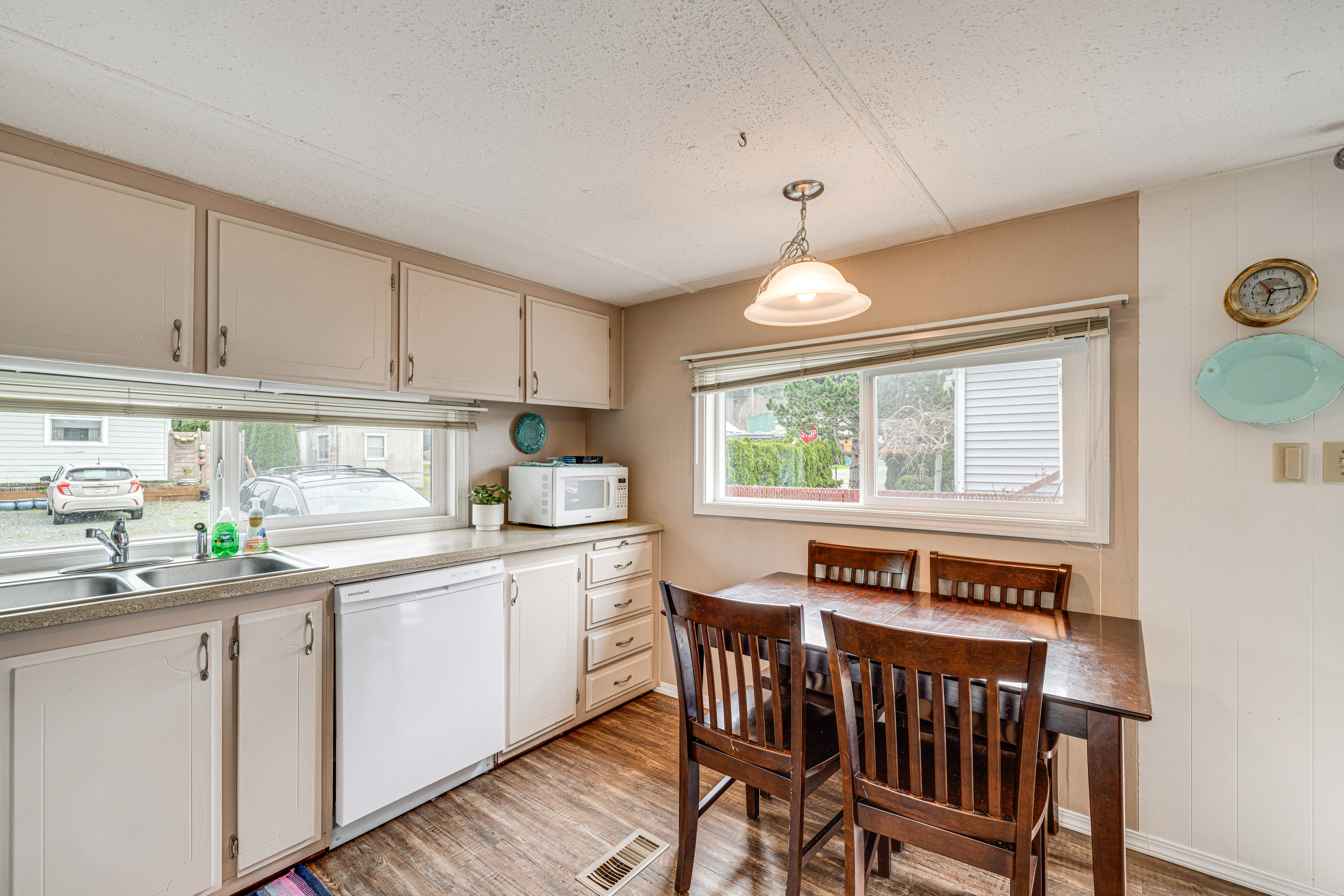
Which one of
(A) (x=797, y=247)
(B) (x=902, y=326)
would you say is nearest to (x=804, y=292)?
(A) (x=797, y=247)

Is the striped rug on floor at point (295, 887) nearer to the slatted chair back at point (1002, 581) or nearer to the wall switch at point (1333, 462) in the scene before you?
the slatted chair back at point (1002, 581)

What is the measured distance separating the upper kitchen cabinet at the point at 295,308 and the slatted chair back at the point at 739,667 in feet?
5.29

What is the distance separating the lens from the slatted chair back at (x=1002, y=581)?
6.93 feet

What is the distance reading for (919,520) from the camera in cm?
250

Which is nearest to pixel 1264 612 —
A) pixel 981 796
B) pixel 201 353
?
pixel 981 796

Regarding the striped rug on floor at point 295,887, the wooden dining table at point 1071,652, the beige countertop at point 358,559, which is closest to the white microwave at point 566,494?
the beige countertop at point 358,559

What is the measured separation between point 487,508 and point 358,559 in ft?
2.95

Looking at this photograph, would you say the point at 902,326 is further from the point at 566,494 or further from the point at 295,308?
the point at 295,308

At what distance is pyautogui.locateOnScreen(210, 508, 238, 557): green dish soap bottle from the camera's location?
2197 mm

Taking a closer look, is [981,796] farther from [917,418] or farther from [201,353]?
[201,353]

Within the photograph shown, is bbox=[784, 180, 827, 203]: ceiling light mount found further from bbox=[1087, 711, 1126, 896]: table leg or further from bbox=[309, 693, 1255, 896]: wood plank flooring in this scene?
bbox=[309, 693, 1255, 896]: wood plank flooring

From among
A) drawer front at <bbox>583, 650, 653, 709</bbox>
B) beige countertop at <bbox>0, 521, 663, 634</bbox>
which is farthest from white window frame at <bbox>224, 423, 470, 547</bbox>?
drawer front at <bbox>583, 650, 653, 709</bbox>

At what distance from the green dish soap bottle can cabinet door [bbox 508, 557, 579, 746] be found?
1042 millimetres

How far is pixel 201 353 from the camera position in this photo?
201 centimetres
